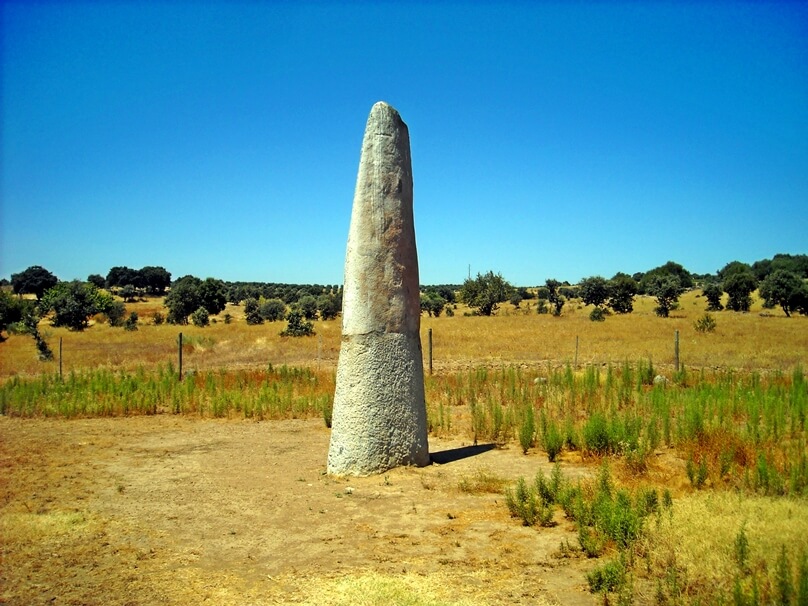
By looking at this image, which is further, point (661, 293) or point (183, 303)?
point (183, 303)

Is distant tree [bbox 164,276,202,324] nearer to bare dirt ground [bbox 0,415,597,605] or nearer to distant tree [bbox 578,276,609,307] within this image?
distant tree [bbox 578,276,609,307]

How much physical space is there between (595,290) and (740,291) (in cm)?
1189

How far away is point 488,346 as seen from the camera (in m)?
27.1

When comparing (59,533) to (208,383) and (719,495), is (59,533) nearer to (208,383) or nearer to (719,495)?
(719,495)

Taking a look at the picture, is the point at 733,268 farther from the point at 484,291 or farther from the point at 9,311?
the point at 9,311

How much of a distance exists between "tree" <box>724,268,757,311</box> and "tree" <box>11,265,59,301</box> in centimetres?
7007

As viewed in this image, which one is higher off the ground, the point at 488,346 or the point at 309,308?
the point at 309,308

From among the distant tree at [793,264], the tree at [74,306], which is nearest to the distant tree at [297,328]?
the tree at [74,306]

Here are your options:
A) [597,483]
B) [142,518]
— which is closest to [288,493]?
[142,518]

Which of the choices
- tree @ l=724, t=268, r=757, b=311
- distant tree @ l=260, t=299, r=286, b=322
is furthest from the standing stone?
tree @ l=724, t=268, r=757, b=311

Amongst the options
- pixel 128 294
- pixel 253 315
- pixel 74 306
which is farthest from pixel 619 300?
pixel 128 294

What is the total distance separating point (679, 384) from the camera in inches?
567

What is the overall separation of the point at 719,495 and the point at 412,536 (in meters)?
3.02

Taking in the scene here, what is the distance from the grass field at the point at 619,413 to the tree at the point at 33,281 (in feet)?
164
